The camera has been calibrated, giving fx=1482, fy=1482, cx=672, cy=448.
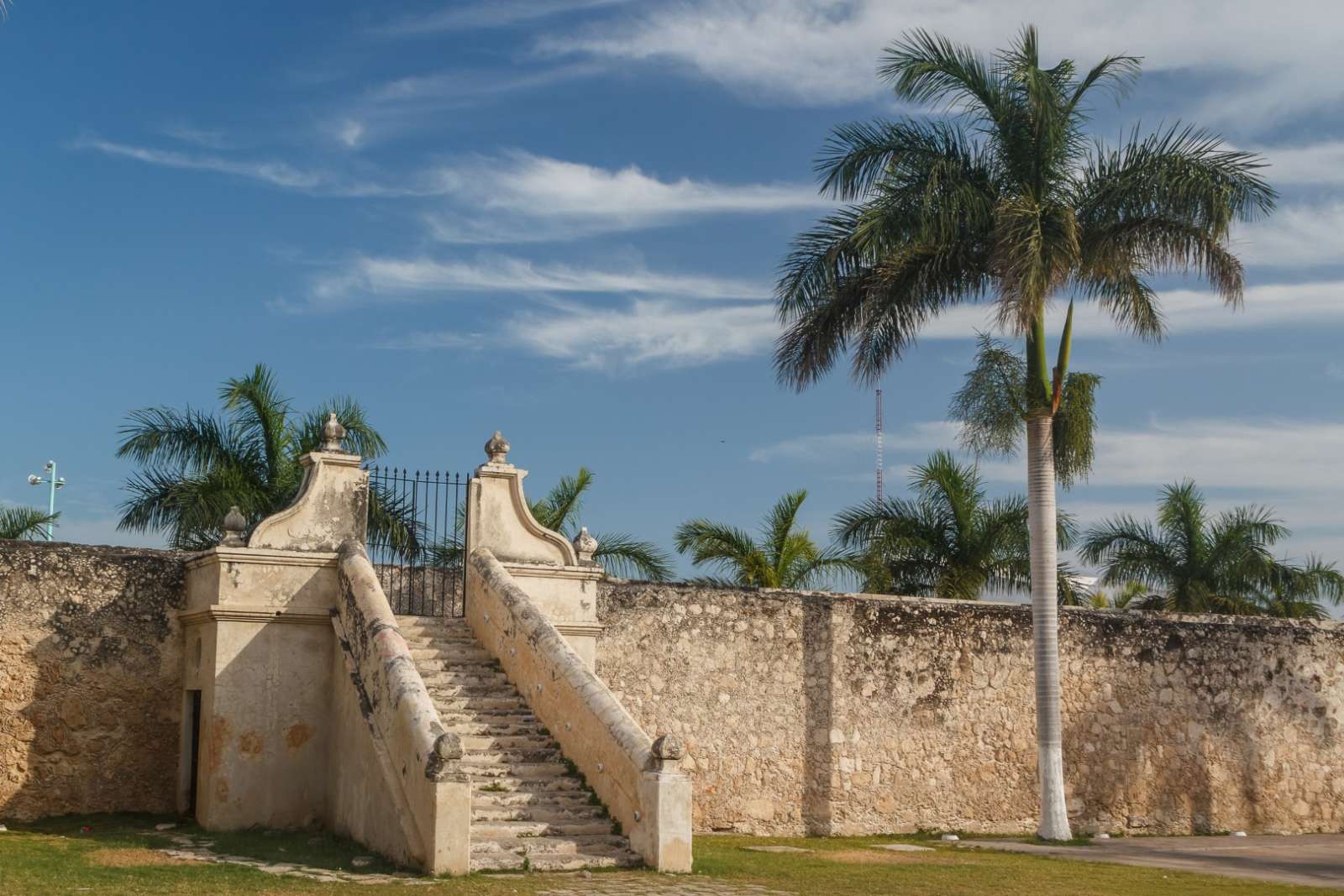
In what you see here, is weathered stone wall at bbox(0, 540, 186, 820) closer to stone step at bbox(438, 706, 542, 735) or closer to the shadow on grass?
the shadow on grass

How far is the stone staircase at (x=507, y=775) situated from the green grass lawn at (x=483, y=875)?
36cm

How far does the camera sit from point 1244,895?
1143cm

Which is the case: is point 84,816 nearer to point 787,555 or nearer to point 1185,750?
point 787,555

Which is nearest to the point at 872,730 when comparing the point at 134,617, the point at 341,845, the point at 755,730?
the point at 755,730

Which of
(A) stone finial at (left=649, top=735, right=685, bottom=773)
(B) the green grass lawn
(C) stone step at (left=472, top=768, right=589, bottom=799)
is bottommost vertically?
(B) the green grass lawn

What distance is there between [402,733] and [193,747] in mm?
3450

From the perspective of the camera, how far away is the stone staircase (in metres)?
11.0

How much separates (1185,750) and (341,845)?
11.3m

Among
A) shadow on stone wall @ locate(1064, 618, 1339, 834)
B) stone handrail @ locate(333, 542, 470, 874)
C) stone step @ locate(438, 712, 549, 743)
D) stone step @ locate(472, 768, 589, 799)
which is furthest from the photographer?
shadow on stone wall @ locate(1064, 618, 1339, 834)

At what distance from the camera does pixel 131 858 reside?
1105 centimetres

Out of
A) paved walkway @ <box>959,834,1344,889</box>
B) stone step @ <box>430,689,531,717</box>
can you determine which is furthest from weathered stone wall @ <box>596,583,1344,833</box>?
stone step @ <box>430,689,531,717</box>

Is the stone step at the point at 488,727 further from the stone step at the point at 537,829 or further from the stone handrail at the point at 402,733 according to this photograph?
the stone step at the point at 537,829

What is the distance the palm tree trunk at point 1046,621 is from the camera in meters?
16.3

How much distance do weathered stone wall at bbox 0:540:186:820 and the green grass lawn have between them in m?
0.35
